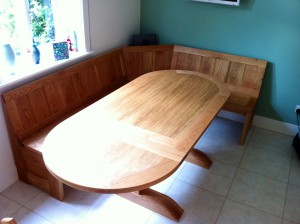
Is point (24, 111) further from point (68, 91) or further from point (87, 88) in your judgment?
point (87, 88)

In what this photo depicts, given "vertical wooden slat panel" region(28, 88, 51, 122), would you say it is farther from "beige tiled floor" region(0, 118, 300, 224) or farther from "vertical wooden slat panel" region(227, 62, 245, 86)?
"vertical wooden slat panel" region(227, 62, 245, 86)

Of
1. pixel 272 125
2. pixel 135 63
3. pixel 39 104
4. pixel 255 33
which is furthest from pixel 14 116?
→ pixel 272 125

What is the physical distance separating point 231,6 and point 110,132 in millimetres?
2016

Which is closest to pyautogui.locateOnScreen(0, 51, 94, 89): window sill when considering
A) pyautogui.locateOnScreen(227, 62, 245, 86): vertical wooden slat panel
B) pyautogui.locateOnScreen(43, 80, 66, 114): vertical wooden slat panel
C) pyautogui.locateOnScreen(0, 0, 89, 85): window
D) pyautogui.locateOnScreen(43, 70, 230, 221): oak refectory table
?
pyautogui.locateOnScreen(0, 0, 89, 85): window

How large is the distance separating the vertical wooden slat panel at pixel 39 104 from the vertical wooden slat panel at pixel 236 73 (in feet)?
6.26

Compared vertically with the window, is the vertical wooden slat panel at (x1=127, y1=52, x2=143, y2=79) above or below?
below

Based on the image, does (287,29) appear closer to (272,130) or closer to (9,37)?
(272,130)

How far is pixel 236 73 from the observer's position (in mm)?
2936

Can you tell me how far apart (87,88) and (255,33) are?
180 cm

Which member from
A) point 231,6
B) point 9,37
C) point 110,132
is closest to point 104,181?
point 110,132

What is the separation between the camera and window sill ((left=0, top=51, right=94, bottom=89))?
1997 mm

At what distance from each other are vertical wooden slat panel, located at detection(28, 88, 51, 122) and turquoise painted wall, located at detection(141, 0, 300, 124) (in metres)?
1.76

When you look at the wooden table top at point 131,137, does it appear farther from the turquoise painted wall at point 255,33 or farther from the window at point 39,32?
the turquoise painted wall at point 255,33

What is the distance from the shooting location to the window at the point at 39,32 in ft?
6.95
